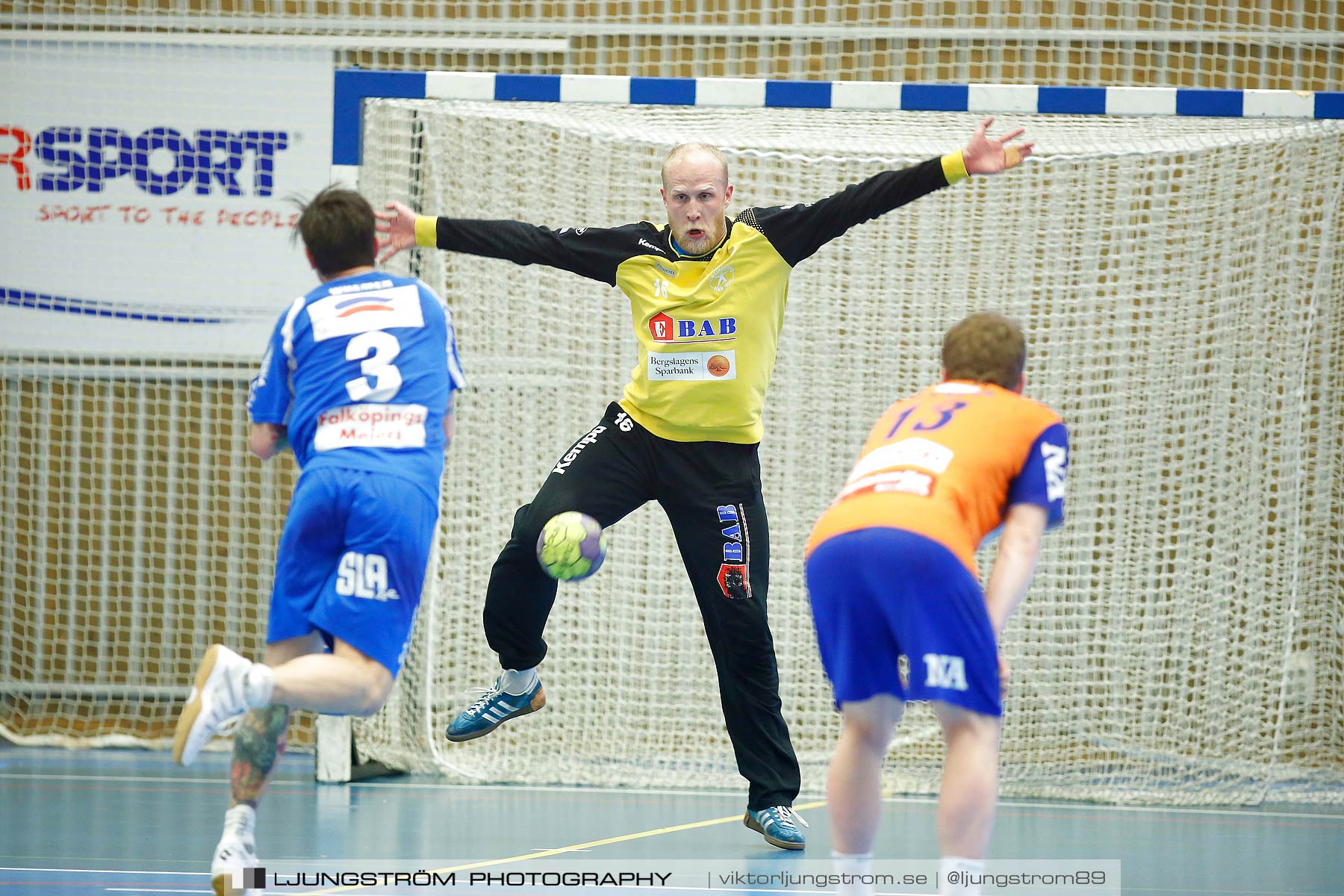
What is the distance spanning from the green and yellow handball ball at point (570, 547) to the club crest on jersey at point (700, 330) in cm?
71

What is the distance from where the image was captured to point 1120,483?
7.13 metres

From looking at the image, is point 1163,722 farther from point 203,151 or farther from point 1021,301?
point 203,151

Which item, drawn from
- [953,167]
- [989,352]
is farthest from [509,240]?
[989,352]

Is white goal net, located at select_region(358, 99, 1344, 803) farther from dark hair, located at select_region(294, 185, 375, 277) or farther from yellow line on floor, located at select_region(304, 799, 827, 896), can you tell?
dark hair, located at select_region(294, 185, 375, 277)

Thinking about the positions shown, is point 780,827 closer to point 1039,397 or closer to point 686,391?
point 686,391

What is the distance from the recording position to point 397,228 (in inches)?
192

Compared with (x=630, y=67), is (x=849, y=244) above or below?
below

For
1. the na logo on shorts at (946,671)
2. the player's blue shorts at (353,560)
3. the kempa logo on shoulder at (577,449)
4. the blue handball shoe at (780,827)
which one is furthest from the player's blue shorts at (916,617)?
the blue handball shoe at (780,827)

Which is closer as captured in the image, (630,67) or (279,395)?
(279,395)

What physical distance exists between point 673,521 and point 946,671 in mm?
2041

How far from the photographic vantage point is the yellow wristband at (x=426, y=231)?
16.0 ft

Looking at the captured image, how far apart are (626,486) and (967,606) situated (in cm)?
199

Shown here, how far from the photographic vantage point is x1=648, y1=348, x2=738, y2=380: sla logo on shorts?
4738 mm

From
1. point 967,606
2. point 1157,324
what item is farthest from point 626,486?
point 1157,324
